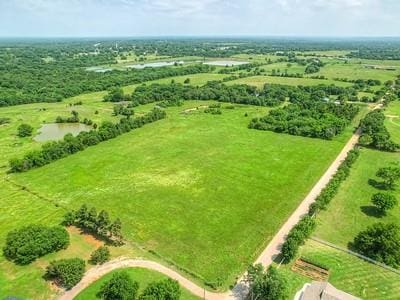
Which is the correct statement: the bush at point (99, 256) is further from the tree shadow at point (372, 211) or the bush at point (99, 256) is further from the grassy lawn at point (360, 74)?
the grassy lawn at point (360, 74)

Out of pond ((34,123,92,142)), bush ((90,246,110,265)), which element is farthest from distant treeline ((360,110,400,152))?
pond ((34,123,92,142))

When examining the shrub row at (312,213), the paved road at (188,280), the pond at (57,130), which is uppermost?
the shrub row at (312,213)

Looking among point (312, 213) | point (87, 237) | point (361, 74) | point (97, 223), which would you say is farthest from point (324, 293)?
point (361, 74)

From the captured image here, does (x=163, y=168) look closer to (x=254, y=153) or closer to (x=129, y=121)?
(x=254, y=153)

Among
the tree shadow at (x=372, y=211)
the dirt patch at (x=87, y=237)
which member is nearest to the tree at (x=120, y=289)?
the dirt patch at (x=87, y=237)

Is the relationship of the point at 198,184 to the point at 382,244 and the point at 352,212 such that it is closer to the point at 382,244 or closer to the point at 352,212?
the point at 352,212
